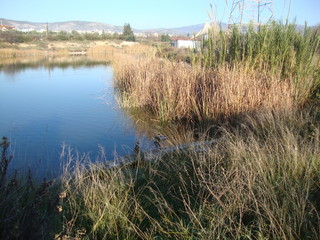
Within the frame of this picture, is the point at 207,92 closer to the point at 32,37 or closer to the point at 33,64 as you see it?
the point at 33,64

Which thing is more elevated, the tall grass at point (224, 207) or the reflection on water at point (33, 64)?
the reflection on water at point (33, 64)

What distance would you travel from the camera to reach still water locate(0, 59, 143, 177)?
15.9ft

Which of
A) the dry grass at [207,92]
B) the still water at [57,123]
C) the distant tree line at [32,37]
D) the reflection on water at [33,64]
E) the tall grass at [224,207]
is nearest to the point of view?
the tall grass at [224,207]

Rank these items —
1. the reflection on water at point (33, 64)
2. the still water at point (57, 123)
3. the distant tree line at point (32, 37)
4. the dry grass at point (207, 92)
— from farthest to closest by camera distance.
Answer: the distant tree line at point (32, 37), the reflection on water at point (33, 64), the dry grass at point (207, 92), the still water at point (57, 123)

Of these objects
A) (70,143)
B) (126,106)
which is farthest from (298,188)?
(126,106)

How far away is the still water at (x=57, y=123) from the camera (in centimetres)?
484

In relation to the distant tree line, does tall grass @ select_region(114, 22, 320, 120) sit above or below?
below

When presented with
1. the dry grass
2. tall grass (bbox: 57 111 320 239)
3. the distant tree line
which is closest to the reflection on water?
the dry grass

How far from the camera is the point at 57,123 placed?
6824 mm

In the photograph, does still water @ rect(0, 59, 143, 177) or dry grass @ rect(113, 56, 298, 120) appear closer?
still water @ rect(0, 59, 143, 177)

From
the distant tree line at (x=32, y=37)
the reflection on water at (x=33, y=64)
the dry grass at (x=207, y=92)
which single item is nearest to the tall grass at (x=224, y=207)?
the dry grass at (x=207, y=92)

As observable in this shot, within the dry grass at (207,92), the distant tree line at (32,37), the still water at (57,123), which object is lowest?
the still water at (57,123)

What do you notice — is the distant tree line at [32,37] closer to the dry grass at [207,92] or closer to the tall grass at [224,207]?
the dry grass at [207,92]

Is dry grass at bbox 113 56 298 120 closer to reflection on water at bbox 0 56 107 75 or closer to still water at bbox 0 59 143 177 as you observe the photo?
still water at bbox 0 59 143 177
